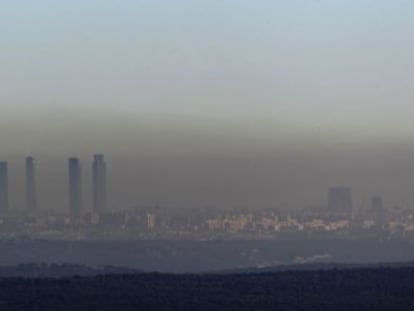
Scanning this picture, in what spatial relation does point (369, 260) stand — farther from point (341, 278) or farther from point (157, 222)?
point (341, 278)

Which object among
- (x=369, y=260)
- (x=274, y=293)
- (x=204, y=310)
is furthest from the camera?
(x=369, y=260)

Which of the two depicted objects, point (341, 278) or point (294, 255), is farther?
point (294, 255)

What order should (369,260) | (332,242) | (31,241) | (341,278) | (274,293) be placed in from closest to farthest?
(274,293) < (341,278) < (369,260) < (31,241) < (332,242)

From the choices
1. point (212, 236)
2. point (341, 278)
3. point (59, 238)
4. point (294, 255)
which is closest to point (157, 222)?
point (212, 236)

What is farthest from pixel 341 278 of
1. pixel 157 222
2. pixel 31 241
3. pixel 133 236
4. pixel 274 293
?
pixel 157 222

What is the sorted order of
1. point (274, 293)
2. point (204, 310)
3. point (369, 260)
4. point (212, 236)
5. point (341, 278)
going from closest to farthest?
point (204, 310) < point (274, 293) < point (341, 278) < point (369, 260) < point (212, 236)

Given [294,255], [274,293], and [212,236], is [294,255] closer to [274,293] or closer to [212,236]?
[212,236]
